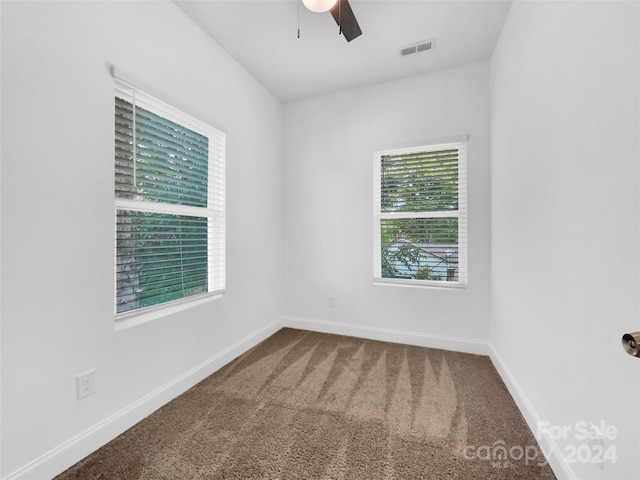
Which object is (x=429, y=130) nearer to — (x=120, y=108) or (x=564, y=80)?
(x=564, y=80)

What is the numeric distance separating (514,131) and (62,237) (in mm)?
2764

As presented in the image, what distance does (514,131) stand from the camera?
6.38 feet

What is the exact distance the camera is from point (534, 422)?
62.1 inches

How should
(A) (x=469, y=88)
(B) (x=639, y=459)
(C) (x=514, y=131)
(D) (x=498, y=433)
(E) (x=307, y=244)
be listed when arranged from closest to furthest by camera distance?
1. (B) (x=639, y=459)
2. (D) (x=498, y=433)
3. (C) (x=514, y=131)
4. (A) (x=469, y=88)
5. (E) (x=307, y=244)

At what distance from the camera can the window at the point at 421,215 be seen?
2803 millimetres

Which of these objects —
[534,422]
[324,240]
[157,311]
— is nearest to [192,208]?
[157,311]

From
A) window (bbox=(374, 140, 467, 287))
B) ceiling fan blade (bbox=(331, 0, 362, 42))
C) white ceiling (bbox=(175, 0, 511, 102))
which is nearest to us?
ceiling fan blade (bbox=(331, 0, 362, 42))

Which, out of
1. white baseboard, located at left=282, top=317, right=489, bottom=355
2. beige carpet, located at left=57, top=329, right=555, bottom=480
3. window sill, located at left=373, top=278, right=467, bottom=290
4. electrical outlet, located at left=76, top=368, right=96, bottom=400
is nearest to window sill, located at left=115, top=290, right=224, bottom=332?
electrical outlet, located at left=76, top=368, right=96, bottom=400

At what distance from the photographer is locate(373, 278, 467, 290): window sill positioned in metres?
2.78

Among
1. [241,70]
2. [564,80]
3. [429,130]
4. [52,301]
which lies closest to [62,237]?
[52,301]

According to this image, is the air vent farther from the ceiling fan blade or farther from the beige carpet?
the beige carpet

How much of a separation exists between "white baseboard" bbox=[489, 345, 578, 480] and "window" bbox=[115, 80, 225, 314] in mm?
2327

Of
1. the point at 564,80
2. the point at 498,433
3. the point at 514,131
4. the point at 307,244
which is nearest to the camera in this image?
the point at 564,80

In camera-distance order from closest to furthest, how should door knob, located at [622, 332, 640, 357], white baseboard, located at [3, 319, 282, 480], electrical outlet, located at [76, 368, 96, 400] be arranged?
door knob, located at [622, 332, 640, 357], white baseboard, located at [3, 319, 282, 480], electrical outlet, located at [76, 368, 96, 400]
